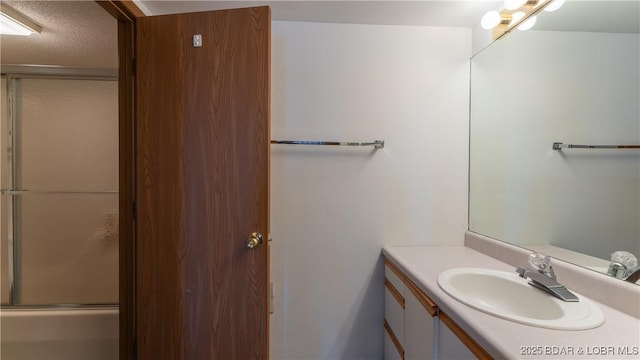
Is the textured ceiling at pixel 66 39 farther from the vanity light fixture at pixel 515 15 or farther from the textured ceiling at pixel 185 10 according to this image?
the vanity light fixture at pixel 515 15

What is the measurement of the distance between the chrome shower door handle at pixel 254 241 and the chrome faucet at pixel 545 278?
114 centimetres

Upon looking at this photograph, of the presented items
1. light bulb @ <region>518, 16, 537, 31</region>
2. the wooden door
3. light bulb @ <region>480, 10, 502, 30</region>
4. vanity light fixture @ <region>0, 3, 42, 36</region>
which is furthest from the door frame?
light bulb @ <region>518, 16, 537, 31</region>

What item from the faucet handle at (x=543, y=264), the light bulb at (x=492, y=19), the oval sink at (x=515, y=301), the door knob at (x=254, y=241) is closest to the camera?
the oval sink at (x=515, y=301)

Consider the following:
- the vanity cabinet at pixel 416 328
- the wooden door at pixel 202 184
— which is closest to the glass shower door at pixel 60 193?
the wooden door at pixel 202 184

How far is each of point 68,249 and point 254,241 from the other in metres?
1.14

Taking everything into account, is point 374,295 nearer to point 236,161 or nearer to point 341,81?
point 236,161

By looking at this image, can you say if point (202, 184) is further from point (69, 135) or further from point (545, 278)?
point (545, 278)

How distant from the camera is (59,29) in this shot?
4.47 ft

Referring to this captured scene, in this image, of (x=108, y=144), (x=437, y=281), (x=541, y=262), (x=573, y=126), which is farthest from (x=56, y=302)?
(x=573, y=126)

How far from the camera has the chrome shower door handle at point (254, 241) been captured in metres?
1.27

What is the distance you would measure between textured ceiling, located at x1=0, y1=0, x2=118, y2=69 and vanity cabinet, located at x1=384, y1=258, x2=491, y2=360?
1.89 m

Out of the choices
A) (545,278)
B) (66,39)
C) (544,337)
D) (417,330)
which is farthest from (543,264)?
(66,39)

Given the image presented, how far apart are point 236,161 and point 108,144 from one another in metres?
0.77

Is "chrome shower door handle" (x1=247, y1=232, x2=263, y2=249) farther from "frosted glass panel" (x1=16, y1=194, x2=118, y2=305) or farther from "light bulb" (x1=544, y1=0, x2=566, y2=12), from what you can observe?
"light bulb" (x1=544, y1=0, x2=566, y2=12)
